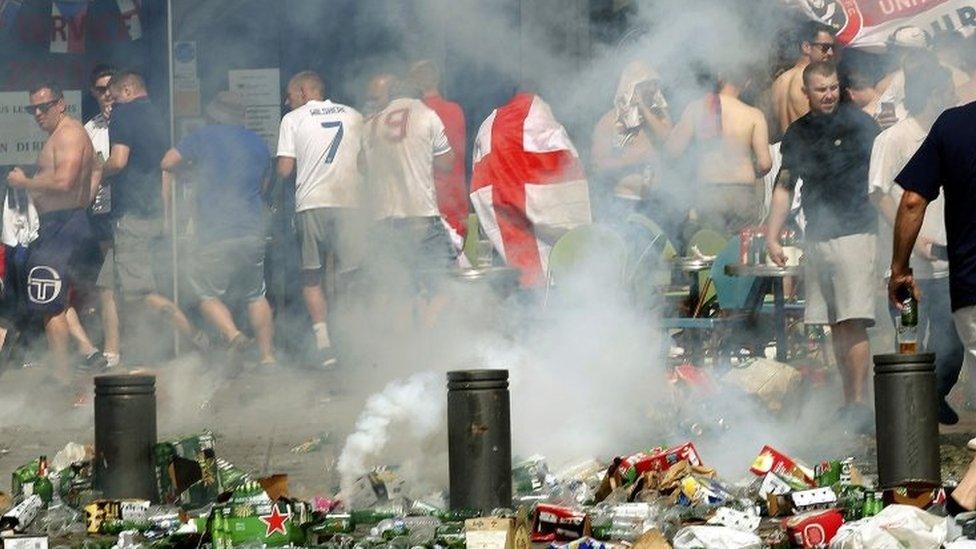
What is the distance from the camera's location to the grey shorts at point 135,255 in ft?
43.0

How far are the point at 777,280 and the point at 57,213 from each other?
4.12 meters

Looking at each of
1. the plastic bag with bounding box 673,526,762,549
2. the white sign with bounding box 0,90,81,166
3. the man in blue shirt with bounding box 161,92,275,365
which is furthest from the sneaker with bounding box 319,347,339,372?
the plastic bag with bounding box 673,526,762,549

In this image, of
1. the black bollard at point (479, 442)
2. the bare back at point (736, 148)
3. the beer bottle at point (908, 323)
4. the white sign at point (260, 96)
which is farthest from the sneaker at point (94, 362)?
the beer bottle at point (908, 323)

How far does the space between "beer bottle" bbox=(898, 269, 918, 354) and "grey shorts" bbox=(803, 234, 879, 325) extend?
130 cm

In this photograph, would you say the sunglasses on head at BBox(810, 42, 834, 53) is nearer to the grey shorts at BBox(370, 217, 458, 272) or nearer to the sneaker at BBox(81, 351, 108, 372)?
the grey shorts at BBox(370, 217, 458, 272)

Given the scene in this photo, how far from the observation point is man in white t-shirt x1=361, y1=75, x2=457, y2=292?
39.5ft

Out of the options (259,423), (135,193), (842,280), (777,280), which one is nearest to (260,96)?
(135,193)

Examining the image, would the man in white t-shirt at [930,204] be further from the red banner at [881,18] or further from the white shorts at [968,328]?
the white shorts at [968,328]

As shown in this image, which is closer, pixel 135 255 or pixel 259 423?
pixel 259 423

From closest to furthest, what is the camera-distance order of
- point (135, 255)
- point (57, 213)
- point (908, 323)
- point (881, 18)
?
point (908, 323) < point (881, 18) < point (57, 213) < point (135, 255)

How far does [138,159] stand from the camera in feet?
43.1

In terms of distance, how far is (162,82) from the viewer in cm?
1345

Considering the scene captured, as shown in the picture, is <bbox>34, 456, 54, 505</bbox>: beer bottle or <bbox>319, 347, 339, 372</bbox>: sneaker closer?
<bbox>34, 456, 54, 505</bbox>: beer bottle

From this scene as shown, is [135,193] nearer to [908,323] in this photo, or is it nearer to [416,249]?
[416,249]
